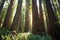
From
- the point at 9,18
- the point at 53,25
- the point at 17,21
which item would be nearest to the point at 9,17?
the point at 9,18

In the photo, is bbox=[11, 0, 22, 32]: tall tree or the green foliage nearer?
the green foliage

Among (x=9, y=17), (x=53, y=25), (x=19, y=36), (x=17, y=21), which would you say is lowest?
(x=19, y=36)

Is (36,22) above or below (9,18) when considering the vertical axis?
below

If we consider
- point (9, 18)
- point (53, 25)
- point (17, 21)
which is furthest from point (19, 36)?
point (53, 25)

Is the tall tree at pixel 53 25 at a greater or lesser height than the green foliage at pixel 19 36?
greater

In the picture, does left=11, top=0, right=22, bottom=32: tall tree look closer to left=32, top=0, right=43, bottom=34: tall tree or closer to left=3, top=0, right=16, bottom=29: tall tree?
left=3, top=0, right=16, bottom=29: tall tree

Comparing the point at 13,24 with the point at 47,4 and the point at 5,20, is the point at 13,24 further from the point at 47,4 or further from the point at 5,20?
the point at 47,4

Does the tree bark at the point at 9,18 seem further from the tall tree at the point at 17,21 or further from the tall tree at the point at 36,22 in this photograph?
the tall tree at the point at 36,22

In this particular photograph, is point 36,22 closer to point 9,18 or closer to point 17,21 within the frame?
point 17,21

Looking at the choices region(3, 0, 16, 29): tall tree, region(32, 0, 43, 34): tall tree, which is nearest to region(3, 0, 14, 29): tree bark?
region(3, 0, 16, 29): tall tree

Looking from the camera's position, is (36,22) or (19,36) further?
(36,22)

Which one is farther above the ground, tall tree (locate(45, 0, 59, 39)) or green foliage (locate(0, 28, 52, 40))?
tall tree (locate(45, 0, 59, 39))

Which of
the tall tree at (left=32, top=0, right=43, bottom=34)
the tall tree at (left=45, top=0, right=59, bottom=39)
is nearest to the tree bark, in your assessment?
the tall tree at (left=32, top=0, right=43, bottom=34)

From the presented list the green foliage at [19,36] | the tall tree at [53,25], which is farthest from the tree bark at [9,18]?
the tall tree at [53,25]
